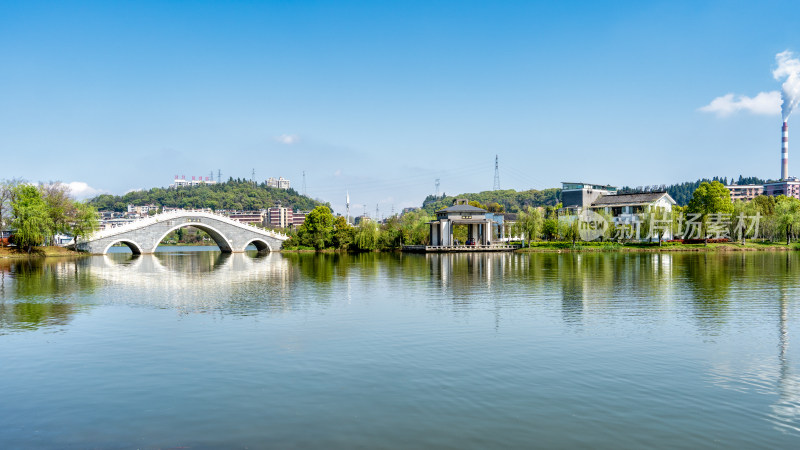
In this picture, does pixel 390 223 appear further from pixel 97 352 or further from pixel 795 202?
pixel 97 352

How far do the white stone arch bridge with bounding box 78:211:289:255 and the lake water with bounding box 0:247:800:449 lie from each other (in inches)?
1452

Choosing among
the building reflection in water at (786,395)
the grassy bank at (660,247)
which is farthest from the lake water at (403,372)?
the grassy bank at (660,247)

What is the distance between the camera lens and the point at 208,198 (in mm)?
149750

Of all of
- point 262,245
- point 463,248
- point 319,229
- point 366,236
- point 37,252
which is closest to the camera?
point 37,252

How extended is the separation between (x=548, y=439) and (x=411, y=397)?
222 cm

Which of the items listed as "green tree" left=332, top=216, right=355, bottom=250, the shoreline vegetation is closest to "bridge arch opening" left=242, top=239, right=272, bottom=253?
"green tree" left=332, top=216, right=355, bottom=250

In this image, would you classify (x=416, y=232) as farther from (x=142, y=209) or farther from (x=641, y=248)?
(x=142, y=209)

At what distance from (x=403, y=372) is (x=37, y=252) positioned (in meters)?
49.4

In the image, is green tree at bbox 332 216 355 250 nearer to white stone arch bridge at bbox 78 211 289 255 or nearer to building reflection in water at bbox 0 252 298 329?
white stone arch bridge at bbox 78 211 289 255

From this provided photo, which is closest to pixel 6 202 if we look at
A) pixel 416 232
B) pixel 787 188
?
pixel 416 232

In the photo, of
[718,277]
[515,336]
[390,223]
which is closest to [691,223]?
[390,223]

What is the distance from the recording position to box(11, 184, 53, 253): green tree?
44.4 metres

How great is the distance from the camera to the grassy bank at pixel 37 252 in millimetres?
45812

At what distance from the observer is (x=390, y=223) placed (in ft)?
220
